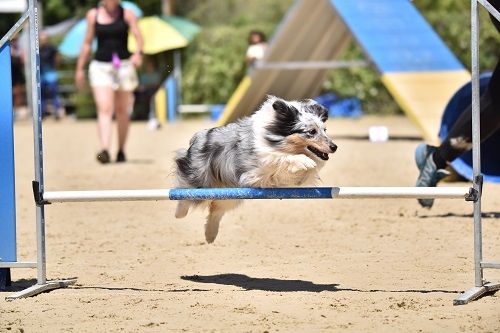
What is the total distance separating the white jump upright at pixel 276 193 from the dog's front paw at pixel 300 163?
0.28 meters

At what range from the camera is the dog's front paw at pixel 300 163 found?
17.0 ft

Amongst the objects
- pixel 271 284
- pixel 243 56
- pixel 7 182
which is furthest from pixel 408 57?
pixel 243 56

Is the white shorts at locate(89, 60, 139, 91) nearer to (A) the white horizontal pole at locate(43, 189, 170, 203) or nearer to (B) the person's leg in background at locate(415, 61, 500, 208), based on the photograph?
(B) the person's leg in background at locate(415, 61, 500, 208)

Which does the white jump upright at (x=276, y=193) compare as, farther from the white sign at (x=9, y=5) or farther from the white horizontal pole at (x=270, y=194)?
the white sign at (x=9, y=5)

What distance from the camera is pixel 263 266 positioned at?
5863 millimetres

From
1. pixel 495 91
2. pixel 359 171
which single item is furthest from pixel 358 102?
pixel 495 91

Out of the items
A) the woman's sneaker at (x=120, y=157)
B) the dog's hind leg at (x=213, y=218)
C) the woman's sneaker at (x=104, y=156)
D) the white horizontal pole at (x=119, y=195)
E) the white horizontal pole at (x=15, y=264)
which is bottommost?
the woman's sneaker at (x=120, y=157)

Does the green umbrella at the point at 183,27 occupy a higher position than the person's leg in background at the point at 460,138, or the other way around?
the green umbrella at the point at 183,27

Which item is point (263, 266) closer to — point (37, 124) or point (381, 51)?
point (37, 124)

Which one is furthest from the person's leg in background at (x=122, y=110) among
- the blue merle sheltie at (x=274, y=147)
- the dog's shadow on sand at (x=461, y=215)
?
the blue merle sheltie at (x=274, y=147)

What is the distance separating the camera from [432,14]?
2019 cm

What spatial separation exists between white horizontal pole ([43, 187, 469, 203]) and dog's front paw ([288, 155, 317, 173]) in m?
0.28

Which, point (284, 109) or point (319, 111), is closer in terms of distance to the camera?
point (284, 109)

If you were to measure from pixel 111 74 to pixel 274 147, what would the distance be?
6.35 m
